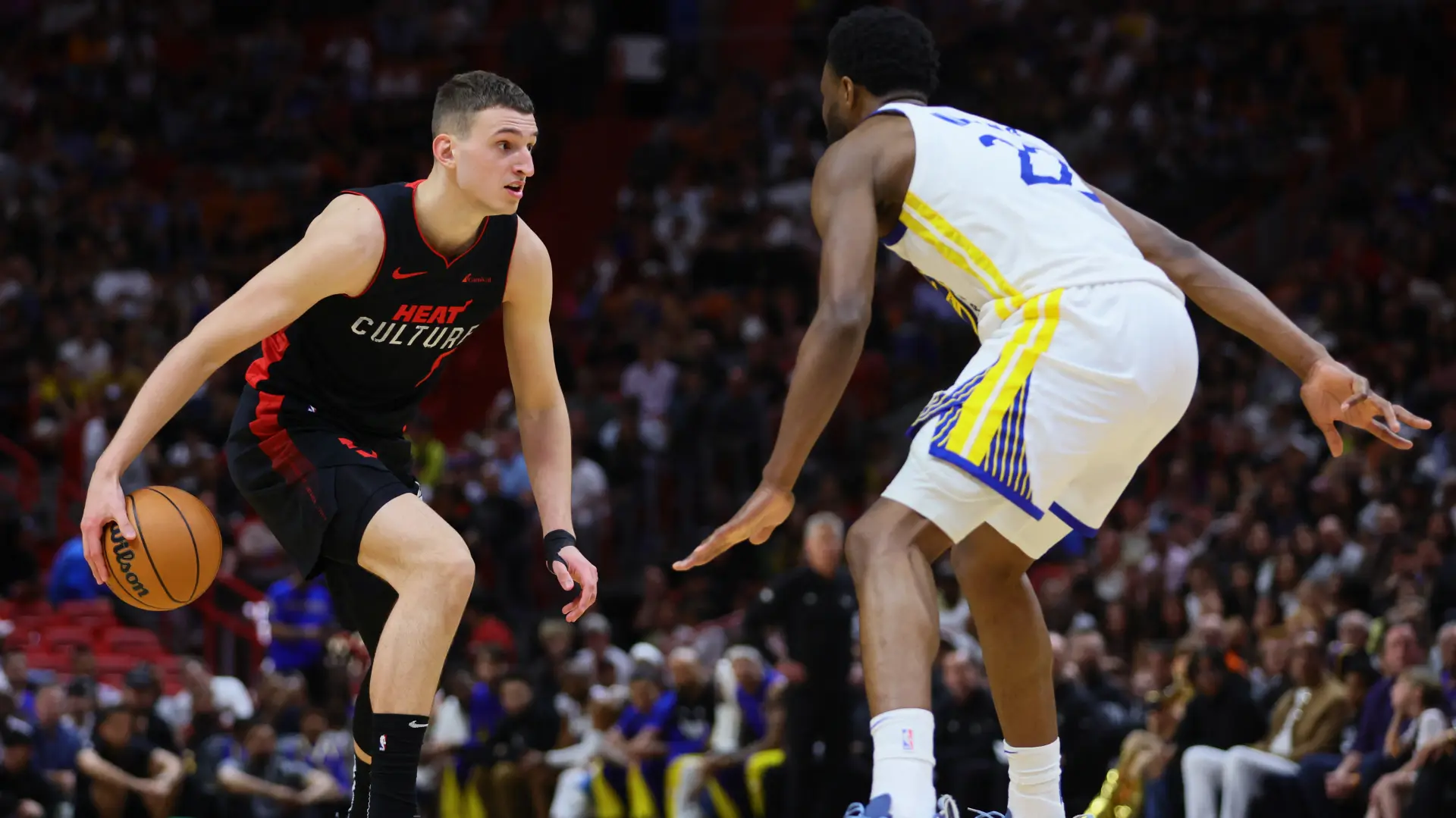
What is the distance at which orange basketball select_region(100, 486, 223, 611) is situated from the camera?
501cm

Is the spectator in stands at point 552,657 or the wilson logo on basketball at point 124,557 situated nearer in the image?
the wilson logo on basketball at point 124,557

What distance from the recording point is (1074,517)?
4656 mm

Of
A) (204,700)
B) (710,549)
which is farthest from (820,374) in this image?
(204,700)

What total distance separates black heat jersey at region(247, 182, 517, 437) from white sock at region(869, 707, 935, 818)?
2.03 m

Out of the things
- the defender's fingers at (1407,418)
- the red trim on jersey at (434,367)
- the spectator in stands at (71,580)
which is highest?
the spectator in stands at (71,580)

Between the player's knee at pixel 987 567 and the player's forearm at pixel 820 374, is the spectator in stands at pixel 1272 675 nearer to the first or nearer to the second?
the player's knee at pixel 987 567

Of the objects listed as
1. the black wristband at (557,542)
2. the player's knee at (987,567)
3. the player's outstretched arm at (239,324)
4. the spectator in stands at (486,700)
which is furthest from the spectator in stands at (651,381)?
the player's knee at (987,567)

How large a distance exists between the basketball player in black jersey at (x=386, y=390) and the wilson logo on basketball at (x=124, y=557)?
11 cm

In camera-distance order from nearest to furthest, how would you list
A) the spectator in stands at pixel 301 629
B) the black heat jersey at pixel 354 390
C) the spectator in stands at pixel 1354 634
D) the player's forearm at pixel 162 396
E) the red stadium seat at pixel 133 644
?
the player's forearm at pixel 162 396 < the black heat jersey at pixel 354 390 < the spectator in stands at pixel 1354 634 < the spectator in stands at pixel 301 629 < the red stadium seat at pixel 133 644

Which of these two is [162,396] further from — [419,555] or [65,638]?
[65,638]

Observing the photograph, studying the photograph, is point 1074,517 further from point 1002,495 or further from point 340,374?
point 340,374

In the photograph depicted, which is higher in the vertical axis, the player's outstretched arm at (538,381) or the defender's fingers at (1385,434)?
the player's outstretched arm at (538,381)

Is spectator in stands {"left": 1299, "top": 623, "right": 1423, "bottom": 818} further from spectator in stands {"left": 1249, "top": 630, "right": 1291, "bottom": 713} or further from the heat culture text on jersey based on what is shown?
the heat culture text on jersey

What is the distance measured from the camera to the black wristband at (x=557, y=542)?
17.9 feet
